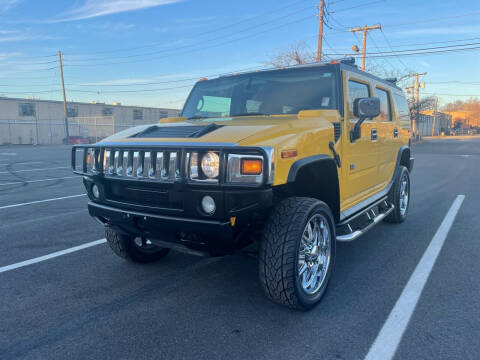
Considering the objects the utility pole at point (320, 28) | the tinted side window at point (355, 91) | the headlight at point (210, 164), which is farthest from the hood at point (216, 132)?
the utility pole at point (320, 28)

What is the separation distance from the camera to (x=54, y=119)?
3956cm

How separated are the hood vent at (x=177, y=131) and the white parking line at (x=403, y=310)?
6.39 ft

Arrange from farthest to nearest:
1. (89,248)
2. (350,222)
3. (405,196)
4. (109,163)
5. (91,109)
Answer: (91,109)
(405,196)
(89,248)
(350,222)
(109,163)

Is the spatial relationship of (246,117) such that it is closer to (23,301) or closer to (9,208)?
(23,301)

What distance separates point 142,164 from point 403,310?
2.36 meters

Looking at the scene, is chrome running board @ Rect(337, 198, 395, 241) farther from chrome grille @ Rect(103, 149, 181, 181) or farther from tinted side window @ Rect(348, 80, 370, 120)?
chrome grille @ Rect(103, 149, 181, 181)

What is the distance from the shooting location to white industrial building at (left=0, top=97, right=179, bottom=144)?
3366 cm

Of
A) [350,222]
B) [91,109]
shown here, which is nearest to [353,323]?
[350,222]

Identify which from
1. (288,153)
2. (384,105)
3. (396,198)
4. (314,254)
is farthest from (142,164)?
(396,198)

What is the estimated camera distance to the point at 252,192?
Answer: 2.65 metres

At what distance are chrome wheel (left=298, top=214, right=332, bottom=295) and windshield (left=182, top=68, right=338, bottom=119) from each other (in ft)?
3.97

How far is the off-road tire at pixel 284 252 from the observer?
2834 millimetres

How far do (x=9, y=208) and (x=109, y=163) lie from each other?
4789 millimetres

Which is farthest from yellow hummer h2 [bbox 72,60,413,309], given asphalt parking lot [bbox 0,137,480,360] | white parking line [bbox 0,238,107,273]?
white parking line [bbox 0,238,107,273]
